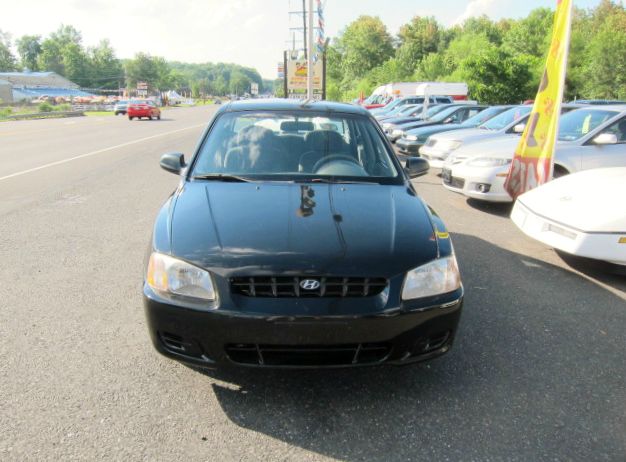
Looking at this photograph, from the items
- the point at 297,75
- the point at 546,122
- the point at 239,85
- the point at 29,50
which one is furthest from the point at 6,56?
the point at 546,122

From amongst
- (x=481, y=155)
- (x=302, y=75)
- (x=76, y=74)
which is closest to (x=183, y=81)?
(x=76, y=74)

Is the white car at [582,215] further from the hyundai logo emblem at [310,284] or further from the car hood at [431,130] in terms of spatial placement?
the car hood at [431,130]

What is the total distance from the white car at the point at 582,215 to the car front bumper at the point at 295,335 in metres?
2.40

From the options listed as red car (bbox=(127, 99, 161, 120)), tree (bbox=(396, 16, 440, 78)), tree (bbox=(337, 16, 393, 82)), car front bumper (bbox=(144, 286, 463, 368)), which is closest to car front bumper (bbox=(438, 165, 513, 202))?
car front bumper (bbox=(144, 286, 463, 368))

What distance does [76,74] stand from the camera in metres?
126

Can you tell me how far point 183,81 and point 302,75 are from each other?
154785mm

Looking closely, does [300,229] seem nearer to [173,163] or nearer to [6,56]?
[173,163]

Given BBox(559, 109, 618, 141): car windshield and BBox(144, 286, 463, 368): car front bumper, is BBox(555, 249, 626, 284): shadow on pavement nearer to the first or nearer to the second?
BBox(144, 286, 463, 368): car front bumper

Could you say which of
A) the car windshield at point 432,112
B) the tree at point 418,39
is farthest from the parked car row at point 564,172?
the tree at point 418,39

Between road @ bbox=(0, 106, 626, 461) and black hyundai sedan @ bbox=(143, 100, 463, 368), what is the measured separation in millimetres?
294

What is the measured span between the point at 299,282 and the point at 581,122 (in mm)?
6812

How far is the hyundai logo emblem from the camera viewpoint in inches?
91.4

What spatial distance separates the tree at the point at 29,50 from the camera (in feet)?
430

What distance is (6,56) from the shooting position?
4680 inches
